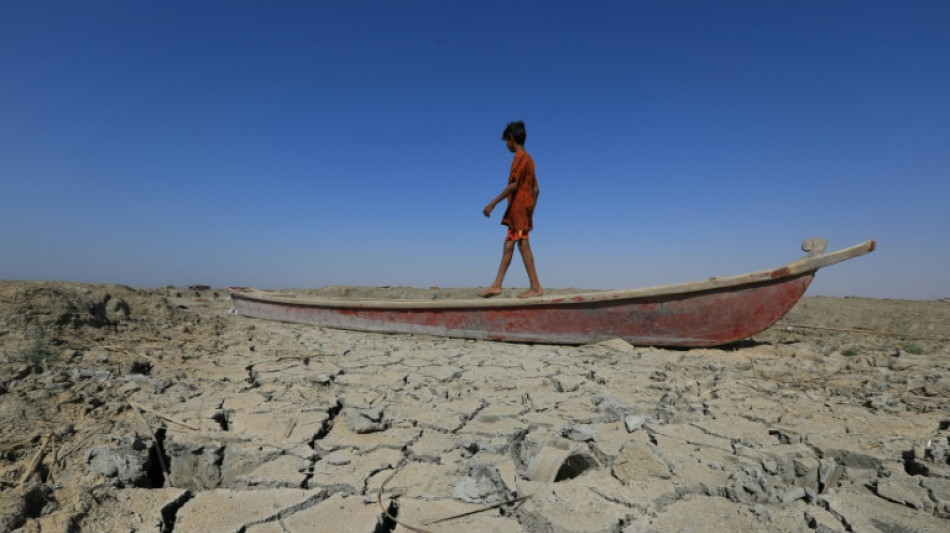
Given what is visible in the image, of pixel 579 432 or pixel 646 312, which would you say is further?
pixel 646 312

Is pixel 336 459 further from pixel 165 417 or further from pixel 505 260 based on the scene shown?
pixel 505 260

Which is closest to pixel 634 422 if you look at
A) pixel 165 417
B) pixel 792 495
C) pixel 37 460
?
pixel 792 495

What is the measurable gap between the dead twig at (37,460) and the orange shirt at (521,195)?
3.54 m

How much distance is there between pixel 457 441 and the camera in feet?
5.72

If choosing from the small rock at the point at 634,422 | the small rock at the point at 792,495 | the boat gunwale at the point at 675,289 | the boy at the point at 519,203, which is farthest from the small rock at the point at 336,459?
the boy at the point at 519,203

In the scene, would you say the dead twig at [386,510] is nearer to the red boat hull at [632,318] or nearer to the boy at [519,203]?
the red boat hull at [632,318]

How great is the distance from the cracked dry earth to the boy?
4.52 ft

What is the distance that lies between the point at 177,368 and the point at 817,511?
3186 millimetres

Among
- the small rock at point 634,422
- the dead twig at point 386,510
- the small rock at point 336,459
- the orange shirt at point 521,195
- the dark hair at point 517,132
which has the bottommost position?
the dead twig at point 386,510

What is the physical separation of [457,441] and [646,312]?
2.41 m

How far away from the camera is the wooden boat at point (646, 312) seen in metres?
3.31

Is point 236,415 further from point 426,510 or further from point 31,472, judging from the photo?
point 426,510

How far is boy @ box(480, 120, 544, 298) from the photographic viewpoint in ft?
13.9

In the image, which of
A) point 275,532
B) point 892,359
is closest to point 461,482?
point 275,532
